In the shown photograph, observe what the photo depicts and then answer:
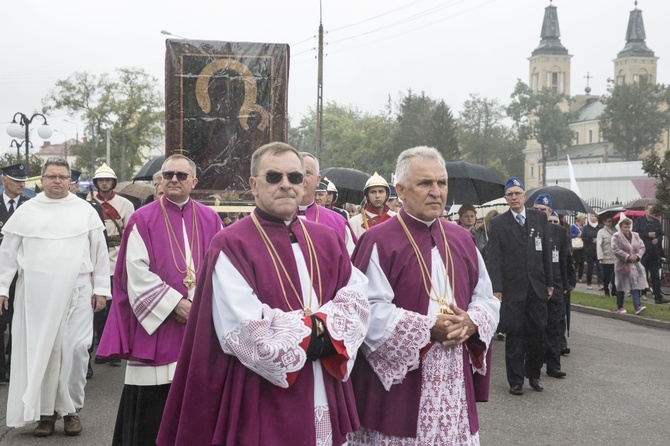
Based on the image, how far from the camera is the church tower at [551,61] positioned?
136625mm

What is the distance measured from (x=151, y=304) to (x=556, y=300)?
5.94 metres

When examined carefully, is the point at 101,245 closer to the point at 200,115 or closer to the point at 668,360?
the point at 200,115

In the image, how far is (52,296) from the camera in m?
6.82

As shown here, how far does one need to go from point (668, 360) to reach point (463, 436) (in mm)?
7452

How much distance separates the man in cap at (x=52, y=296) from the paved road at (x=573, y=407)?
0.30 meters

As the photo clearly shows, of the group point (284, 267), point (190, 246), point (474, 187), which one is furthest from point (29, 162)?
point (284, 267)

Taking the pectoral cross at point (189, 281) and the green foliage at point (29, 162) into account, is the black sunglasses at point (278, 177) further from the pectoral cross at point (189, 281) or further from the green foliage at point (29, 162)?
the green foliage at point (29, 162)

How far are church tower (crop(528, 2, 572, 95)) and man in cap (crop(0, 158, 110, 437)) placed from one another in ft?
438

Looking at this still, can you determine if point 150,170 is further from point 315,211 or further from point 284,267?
point 284,267

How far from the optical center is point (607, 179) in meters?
63.2

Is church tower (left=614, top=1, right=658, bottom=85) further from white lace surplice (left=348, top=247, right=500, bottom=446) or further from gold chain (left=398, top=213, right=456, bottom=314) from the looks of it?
white lace surplice (left=348, top=247, right=500, bottom=446)

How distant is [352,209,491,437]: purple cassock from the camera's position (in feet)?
14.0

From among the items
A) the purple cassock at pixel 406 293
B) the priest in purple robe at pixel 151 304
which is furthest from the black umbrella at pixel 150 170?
the purple cassock at pixel 406 293

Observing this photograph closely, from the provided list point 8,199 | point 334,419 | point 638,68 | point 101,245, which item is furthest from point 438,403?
point 638,68
